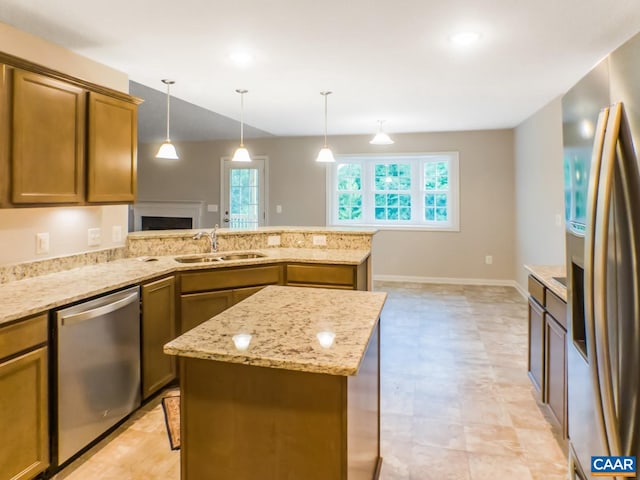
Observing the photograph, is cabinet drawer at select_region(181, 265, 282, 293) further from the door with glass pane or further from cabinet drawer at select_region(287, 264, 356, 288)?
the door with glass pane

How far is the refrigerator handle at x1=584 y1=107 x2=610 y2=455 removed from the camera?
3.25 ft

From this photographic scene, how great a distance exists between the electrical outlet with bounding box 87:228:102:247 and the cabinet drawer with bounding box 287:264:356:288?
141 cm

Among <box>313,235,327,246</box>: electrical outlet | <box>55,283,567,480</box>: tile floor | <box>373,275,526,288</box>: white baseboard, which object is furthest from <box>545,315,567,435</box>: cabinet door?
<box>373,275,526,288</box>: white baseboard

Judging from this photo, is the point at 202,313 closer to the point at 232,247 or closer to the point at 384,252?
the point at 232,247

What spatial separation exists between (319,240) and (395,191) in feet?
10.4

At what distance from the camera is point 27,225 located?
2.53 m

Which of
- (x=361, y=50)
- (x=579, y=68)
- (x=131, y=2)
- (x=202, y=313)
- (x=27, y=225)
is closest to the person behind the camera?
(x=131, y=2)

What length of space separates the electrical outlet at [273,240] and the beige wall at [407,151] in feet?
9.61

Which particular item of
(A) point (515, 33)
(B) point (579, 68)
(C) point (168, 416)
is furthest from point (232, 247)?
(B) point (579, 68)

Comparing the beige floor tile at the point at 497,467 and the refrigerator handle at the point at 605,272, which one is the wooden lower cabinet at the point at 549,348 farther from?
the refrigerator handle at the point at 605,272

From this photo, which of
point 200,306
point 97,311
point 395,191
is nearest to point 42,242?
point 97,311

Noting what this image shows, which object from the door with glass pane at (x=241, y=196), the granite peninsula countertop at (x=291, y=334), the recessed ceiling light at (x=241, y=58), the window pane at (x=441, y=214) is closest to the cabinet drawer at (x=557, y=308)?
the granite peninsula countertop at (x=291, y=334)

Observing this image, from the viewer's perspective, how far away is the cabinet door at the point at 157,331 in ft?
8.64

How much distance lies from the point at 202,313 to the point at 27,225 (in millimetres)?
1210
